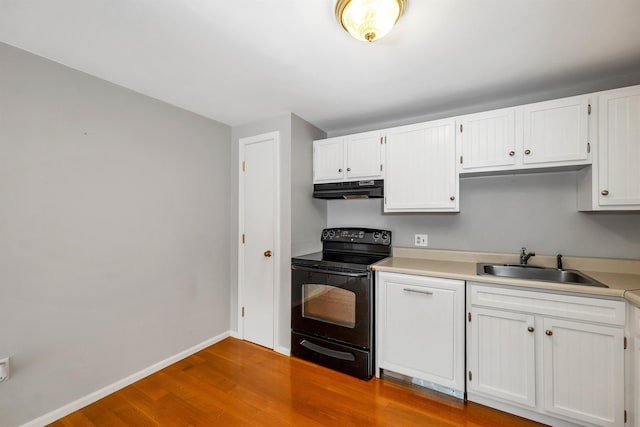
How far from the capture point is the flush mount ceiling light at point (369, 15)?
119cm

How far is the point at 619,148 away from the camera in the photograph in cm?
165

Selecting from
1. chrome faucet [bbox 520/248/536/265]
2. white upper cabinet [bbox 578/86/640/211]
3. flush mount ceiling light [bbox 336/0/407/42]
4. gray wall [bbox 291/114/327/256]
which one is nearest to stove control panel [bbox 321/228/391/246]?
gray wall [bbox 291/114/327/256]

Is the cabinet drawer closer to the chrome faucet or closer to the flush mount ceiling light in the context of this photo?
the chrome faucet

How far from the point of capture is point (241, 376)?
7.18 ft

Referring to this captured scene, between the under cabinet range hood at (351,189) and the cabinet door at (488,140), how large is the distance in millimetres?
716

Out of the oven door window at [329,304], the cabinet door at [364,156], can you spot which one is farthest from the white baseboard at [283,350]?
the cabinet door at [364,156]

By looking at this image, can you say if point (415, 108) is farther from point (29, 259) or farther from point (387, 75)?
point (29, 259)

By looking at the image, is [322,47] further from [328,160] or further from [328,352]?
[328,352]

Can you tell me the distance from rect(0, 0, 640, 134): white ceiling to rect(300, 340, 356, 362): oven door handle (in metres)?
2.19

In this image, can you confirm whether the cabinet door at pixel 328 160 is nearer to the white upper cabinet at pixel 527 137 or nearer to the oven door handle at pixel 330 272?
the oven door handle at pixel 330 272

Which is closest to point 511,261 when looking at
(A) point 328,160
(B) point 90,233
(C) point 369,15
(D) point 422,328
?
(D) point 422,328

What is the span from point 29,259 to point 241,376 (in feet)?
5.49

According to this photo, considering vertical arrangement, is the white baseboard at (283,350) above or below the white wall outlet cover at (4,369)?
below

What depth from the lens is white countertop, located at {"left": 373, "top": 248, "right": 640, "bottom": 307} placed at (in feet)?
5.00
